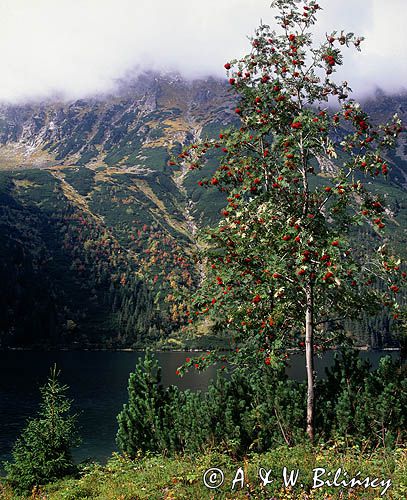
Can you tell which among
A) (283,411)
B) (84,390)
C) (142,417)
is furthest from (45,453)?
(84,390)

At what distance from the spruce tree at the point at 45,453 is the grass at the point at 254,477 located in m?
2.24

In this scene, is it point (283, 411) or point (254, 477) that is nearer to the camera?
point (254, 477)

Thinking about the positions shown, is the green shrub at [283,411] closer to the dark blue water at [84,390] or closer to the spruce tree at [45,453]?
the spruce tree at [45,453]

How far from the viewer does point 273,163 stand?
14.0 meters

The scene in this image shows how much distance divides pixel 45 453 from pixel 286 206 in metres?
13.5

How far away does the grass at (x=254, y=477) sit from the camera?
10.3 meters

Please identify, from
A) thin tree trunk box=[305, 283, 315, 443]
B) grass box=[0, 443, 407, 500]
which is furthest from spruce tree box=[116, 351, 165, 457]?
thin tree trunk box=[305, 283, 315, 443]

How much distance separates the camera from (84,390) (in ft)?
335

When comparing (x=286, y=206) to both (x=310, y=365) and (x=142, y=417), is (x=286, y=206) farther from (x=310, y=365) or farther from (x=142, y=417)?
(x=142, y=417)

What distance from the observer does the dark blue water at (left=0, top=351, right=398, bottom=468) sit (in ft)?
206

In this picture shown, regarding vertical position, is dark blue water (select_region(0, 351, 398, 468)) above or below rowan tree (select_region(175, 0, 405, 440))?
below

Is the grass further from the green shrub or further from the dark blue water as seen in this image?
the dark blue water

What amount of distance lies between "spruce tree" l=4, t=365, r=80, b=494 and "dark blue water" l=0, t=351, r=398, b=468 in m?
9.03

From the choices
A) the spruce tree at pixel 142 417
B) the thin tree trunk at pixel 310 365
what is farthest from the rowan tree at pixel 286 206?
the spruce tree at pixel 142 417
